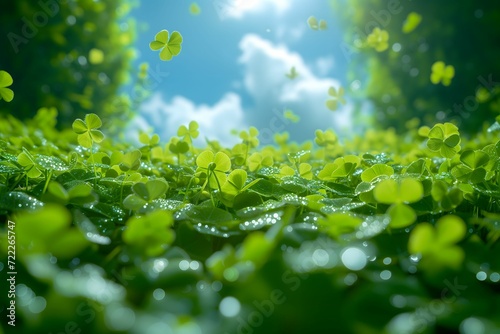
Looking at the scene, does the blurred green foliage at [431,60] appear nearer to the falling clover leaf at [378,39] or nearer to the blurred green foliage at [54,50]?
the falling clover leaf at [378,39]

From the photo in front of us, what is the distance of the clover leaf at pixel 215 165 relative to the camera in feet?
3.52

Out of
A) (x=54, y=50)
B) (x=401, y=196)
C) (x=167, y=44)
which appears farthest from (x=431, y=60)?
(x=401, y=196)

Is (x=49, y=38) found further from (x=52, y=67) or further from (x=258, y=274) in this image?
(x=258, y=274)

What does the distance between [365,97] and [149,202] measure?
930 centimetres

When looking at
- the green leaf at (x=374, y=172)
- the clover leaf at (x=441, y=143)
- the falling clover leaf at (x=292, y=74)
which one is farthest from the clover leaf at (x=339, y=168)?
the falling clover leaf at (x=292, y=74)

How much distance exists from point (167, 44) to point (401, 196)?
1.06m

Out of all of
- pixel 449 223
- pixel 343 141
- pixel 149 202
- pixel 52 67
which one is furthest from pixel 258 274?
pixel 52 67

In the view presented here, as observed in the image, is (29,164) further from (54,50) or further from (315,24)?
(54,50)

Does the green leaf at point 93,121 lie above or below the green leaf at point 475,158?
above

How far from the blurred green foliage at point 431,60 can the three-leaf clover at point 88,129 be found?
5.45m

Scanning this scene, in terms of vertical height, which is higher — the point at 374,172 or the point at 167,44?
the point at 167,44

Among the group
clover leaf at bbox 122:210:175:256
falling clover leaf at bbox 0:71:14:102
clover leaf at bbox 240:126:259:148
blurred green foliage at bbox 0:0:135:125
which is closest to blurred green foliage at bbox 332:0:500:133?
blurred green foliage at bbox 0:0:135:125

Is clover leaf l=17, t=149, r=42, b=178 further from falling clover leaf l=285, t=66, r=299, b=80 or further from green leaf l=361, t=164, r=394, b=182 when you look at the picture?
falling clover leaf l=285, t=66, r=299, b=80

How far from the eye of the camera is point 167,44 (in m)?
1.46
